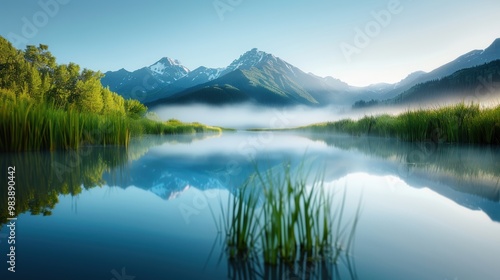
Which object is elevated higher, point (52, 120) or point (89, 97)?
point (89, 97)

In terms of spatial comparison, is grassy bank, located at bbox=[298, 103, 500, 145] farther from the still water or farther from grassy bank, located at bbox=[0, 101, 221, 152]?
grassy bank, located at bbox=[0, 101, 221, 152]

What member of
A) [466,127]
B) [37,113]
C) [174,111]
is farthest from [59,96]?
[174,111]

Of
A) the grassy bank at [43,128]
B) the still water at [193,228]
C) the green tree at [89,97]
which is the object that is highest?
the green tree at [89,97]

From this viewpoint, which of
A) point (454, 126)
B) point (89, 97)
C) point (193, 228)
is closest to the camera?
point (193, 228)

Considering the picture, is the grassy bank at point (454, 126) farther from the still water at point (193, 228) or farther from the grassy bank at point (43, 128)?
the grassy bank at point (43, 128)

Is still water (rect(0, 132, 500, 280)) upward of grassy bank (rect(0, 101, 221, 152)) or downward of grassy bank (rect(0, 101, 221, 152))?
downward

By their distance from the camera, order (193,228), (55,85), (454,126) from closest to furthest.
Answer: (193,228)
(454,126)
(55,85)

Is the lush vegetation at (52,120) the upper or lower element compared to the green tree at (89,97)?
lower

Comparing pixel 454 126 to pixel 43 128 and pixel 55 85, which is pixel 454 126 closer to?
pixel 43 128

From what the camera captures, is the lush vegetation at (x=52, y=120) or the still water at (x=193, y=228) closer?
the still water at (x=193, y=228)

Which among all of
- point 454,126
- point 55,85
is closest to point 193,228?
point 454,126

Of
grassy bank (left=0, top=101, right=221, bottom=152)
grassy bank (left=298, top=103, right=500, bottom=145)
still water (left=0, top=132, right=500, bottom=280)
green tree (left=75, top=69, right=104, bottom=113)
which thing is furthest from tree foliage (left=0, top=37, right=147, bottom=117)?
grassy bank (left=298, top=103, right=500, bottom=145)

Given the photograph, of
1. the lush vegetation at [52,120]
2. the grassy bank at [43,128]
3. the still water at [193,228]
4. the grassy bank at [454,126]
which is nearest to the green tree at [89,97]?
the lush vegetation at [52,120]

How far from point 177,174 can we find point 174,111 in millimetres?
134794
